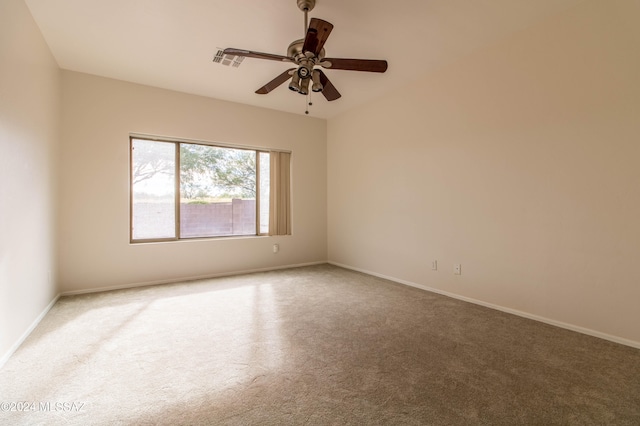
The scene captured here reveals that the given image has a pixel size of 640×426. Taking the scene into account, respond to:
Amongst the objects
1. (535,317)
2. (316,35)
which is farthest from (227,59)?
(535,317)

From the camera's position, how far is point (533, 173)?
110 inches

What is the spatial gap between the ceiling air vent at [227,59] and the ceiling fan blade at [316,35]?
122 centimetres

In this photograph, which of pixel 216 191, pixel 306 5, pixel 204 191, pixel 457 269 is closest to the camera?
pixel 306 5

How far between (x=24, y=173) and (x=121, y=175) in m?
1.42

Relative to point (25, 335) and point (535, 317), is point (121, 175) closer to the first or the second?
point (25, 335)

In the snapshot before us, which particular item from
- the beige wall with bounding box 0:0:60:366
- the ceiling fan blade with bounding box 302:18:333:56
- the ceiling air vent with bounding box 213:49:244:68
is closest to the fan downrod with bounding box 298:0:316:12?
the ceiling fan blade with bounding box 302:18:333:56

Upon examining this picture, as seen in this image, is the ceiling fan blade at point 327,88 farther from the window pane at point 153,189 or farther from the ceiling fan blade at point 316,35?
the window pane at point 153,189

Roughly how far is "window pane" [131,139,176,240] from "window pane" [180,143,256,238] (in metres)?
0.16

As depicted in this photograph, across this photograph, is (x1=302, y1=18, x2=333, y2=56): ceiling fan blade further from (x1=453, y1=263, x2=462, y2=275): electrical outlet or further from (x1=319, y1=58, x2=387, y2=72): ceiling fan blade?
(x1=453, y1=263, x2=462, y2=275): electrical outlet

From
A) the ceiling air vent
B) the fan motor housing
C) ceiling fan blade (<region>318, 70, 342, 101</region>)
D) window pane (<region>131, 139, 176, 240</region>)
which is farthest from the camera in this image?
window pane (<region>131, 139, 176, 240</region>)

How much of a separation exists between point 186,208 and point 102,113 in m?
1.57

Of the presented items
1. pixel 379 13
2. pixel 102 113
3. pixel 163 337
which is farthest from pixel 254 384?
pixel 102 113

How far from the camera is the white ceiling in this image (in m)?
2.50

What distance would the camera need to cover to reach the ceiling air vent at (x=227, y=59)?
3.16 metres
